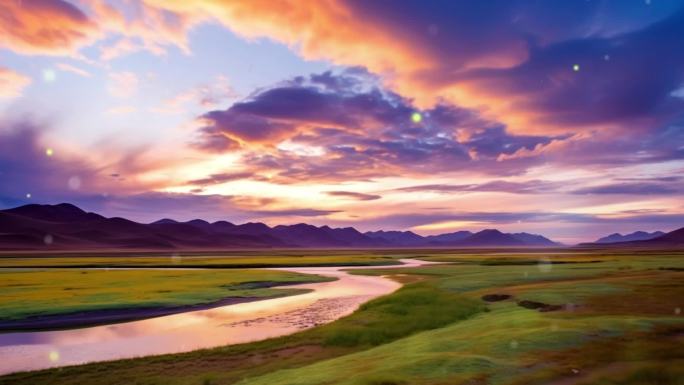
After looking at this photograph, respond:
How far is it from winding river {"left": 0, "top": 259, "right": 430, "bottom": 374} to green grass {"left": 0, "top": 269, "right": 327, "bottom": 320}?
5849 mm

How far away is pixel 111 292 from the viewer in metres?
51.2

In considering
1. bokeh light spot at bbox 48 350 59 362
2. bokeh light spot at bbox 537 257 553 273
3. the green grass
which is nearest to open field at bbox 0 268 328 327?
the green grass

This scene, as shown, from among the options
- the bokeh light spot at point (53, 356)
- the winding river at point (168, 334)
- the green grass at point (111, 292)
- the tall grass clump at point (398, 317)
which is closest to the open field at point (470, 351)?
the tall grass clump at point (398, 317)

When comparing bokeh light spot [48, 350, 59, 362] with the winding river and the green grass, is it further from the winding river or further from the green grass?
the green grass

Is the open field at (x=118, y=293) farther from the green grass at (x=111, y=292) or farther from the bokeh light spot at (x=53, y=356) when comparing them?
the bokeh light spot at (x=53, y=356)

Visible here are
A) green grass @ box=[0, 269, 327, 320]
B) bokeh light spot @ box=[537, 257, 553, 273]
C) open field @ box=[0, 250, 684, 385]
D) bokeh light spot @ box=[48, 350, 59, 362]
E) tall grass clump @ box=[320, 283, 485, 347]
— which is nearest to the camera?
open field @ box=[0, 250, 684, 385]

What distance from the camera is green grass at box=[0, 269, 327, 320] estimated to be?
4091cm

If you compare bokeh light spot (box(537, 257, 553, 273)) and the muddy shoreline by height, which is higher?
bokeh light spot (box(537, 257, 553, 273))

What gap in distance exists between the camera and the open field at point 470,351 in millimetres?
16328

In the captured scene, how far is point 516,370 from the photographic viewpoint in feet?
54.1

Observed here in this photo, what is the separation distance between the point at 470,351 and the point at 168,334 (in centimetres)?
2142

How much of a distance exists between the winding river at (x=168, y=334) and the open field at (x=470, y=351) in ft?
9.10

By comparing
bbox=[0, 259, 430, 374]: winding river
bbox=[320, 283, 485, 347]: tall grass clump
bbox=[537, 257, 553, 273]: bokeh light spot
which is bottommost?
bbox=[0, 259, 430, 374]: winding river

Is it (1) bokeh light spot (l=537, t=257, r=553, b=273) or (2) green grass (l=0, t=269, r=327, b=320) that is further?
(1) bokeh light spot (l=537, t=257, r=553, b=273)
